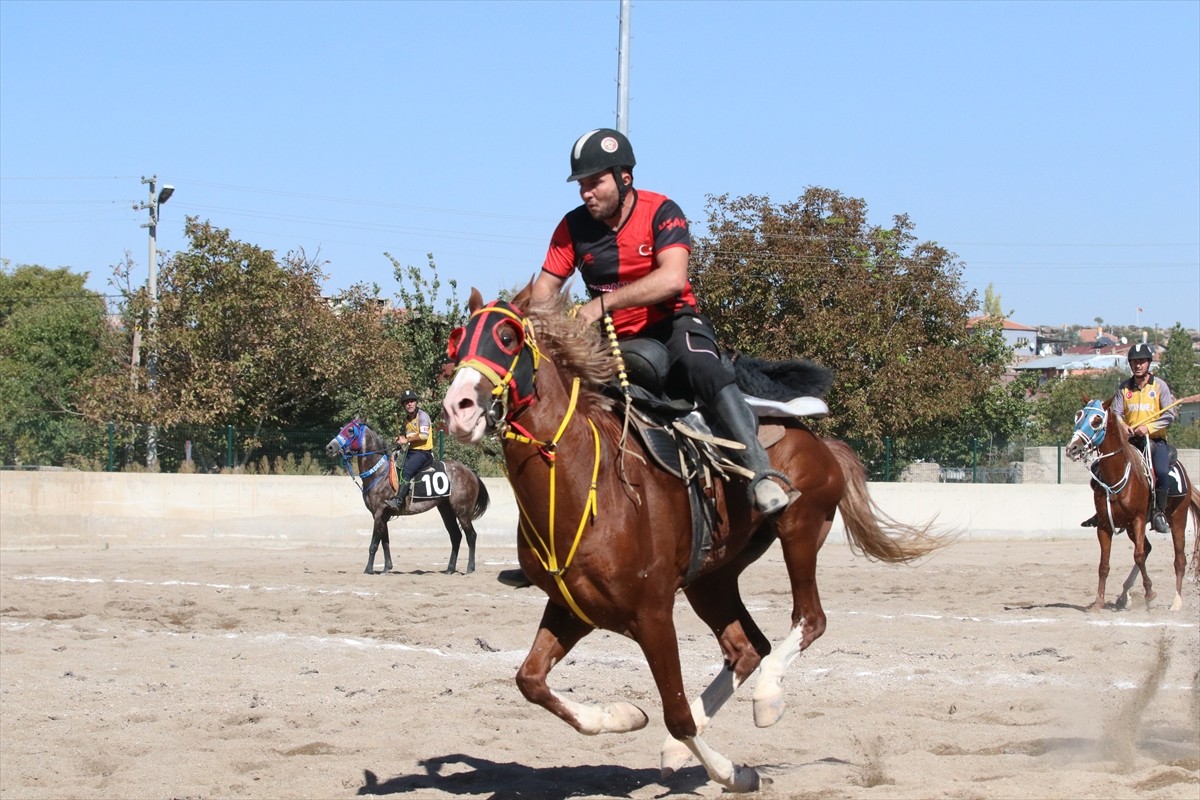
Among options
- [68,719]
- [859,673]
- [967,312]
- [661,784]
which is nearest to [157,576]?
[68,719]

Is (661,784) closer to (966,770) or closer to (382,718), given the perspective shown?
(966,770)

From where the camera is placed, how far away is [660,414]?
247 inches

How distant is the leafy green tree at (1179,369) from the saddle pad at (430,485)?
70996 mm

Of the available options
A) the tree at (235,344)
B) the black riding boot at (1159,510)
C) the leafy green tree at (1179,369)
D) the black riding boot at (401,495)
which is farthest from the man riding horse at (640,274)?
the leafy green tree at (1179,369)

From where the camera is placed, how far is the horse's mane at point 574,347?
5750 mm

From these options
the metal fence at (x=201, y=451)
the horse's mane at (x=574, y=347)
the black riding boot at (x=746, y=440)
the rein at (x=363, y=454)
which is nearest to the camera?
the horse's mane at (x=574, y=347)

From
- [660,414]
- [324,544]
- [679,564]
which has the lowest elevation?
[324,544]

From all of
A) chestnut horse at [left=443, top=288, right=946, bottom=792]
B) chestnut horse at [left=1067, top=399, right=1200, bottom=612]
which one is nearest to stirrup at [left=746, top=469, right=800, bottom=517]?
chestnut horse at [left=443, top=288, right=946, bottom=792]

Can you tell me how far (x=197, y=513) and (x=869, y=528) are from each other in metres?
17.6

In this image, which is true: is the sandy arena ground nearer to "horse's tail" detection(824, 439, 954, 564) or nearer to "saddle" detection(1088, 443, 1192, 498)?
"horse's tail" detection(824, 439, 954, 564)

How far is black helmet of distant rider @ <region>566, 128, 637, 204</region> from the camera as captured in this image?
19.3 feet

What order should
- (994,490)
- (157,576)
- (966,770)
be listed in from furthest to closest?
(994,490)
(157,576)
(966,770)

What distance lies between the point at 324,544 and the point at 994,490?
1356cm

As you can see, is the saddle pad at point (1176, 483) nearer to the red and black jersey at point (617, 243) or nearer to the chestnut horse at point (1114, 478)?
the chestnut horse at point (1114, 478)
